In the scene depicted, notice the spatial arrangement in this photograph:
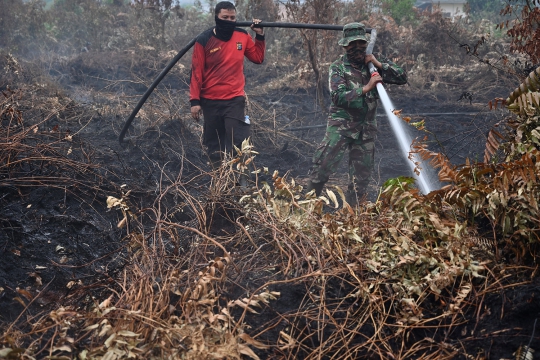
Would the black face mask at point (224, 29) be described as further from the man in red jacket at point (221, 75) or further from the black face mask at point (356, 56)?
the black face mask at point (356, 56)

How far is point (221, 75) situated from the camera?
640cm

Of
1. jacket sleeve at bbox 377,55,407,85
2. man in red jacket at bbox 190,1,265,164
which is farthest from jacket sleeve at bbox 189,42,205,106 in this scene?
jacket sleeve at bbox 377,55,407,85

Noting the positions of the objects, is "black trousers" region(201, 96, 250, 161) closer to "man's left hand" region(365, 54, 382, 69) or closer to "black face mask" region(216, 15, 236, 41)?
"black face mask" region(216, 15, 236, 41)

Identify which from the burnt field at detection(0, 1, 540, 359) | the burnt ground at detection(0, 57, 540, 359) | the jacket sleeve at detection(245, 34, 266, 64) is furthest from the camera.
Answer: the jacket sleeve at detection(245, 34, 266, 64)

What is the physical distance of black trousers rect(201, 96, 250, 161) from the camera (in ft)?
21.0

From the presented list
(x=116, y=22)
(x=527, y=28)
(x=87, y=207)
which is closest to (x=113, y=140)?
(x=87, y=207)

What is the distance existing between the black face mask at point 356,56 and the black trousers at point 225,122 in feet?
4.30

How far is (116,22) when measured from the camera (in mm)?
16797

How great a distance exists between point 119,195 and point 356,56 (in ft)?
8.46

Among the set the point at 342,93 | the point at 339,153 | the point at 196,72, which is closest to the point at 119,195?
the point at 196,72

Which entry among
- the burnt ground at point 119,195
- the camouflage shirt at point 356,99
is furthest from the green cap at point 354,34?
the burnt ground at point 119,195

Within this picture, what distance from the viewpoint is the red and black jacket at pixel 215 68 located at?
6.37 m

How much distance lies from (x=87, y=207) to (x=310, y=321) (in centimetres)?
280

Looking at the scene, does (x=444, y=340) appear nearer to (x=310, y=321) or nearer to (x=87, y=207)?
(x=310, y=321)
